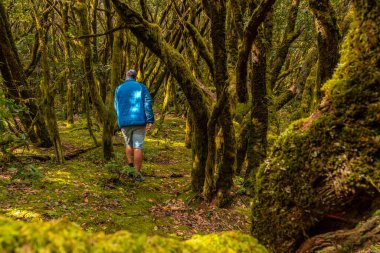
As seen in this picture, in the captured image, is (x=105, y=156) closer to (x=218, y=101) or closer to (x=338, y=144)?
(x=218, y=101)

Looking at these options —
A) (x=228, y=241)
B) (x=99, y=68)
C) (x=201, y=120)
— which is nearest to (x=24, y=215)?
(x=201, y=120)

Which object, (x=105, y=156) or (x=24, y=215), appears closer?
(x=24, y=215)

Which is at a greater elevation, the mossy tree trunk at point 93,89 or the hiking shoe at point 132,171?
the mossy tree trunk at point 93,89

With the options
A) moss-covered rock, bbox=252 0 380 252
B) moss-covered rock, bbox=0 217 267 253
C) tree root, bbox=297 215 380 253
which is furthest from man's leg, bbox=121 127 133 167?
moss-covered rock, bbox=0 217 267 253

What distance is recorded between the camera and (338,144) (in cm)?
230

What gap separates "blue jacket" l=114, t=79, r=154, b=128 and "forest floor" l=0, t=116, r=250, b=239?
128cm

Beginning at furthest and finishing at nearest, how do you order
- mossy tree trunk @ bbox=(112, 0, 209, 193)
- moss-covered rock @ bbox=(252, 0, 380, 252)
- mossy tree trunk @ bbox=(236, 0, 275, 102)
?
1. mossy tree trunk @ bbox=(112, 0, 209, 193)
2. mossy tree trunk @ bbox=(236, 0, 275, 102)
3. moss-covered rock @ bbox=(252, 0, 380, 252)

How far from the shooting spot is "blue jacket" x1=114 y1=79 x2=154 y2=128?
8062mm

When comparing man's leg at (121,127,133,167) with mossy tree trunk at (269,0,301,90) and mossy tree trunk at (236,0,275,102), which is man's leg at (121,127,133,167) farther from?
mossy tree trunk at (269,0,301,90)

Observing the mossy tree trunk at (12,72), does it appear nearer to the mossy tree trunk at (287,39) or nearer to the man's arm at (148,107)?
the man's arm at (148,107)

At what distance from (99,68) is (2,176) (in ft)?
20.9

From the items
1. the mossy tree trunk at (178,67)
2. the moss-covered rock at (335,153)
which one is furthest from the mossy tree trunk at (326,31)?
the mossy tree trunk at (178,67)

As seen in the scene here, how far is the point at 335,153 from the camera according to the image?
2.30 meters

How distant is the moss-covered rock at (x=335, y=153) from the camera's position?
221 centimetres
